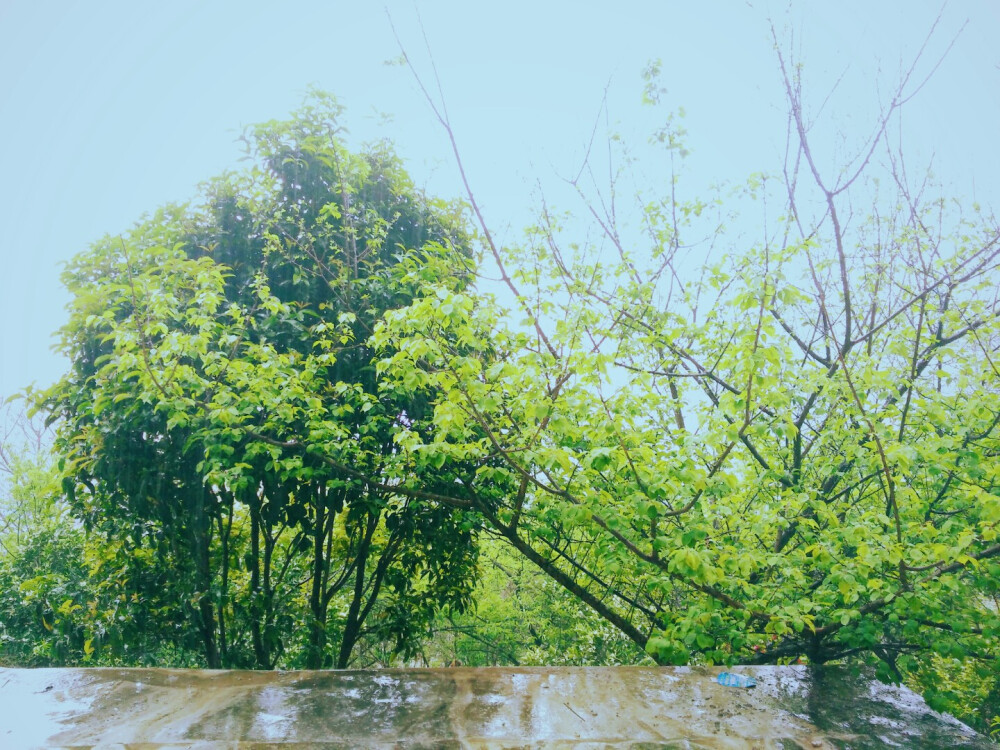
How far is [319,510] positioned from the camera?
17.0ft

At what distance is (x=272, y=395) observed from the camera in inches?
164

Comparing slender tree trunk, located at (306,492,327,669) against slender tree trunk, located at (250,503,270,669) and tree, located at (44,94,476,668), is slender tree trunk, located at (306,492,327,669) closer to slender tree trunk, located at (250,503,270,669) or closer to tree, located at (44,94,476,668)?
tree, located at (44,94,476,668)

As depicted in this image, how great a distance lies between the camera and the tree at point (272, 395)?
14.7ft

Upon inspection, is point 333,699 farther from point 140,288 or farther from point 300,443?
point 140,288

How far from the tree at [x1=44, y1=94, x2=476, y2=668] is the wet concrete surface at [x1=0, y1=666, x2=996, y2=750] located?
1.78 meters

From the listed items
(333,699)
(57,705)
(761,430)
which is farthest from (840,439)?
(57,705)

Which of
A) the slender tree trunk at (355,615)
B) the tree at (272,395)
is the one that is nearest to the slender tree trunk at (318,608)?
the tree at (272,395)

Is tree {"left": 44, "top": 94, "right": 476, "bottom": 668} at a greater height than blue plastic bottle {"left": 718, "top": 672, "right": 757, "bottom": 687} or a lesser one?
greater

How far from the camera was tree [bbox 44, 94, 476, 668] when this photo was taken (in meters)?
4.48

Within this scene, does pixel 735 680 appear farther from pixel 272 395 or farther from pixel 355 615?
pixel 355 615

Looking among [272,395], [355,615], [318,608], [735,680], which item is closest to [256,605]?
[318,608]

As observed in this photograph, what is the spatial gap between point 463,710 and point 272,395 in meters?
2.40

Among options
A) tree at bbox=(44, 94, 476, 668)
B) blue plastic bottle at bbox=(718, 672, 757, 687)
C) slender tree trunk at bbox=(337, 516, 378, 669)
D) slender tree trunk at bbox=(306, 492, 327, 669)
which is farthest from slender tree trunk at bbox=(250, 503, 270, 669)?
blue plastic bottle at bbox=(718, 672, 757, 687)

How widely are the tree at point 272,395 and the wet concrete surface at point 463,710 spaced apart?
70.1 inches
